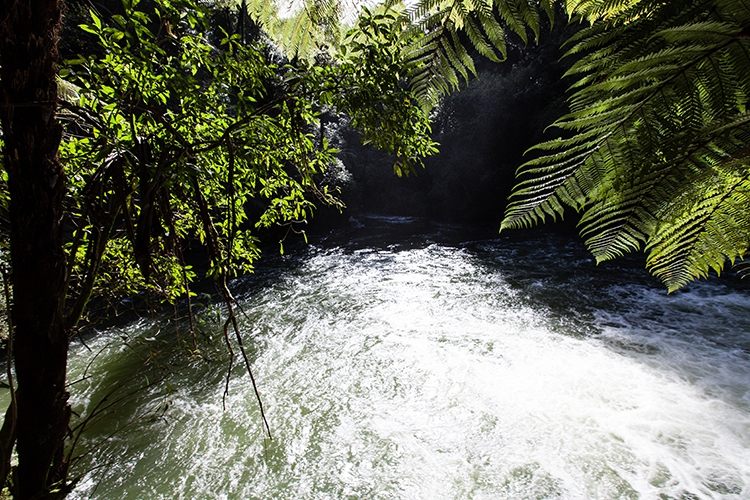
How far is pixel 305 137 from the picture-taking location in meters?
2.41

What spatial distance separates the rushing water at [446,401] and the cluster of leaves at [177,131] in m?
0.88

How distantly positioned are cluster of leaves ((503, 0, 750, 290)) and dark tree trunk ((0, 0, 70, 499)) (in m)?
1.96

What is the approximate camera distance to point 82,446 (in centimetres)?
347

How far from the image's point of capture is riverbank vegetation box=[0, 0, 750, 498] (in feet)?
2.14

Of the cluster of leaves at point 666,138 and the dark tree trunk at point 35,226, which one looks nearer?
the cluster of leaves at point 666,138

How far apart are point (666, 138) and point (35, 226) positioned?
230 centimetres

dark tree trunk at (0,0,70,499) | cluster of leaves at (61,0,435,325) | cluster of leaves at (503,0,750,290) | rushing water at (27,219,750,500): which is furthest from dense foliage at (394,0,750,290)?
rushing water at (27,219,750,500)

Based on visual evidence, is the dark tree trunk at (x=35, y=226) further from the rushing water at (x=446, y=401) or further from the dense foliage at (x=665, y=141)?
the dense foliage at (x=665, y=141)

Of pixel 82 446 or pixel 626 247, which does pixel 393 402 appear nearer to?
pixel 82 446

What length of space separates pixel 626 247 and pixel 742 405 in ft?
16.6

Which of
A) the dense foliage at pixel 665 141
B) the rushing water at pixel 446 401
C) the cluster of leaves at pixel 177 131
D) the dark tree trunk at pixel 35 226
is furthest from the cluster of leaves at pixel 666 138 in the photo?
the rushing water at pixel 446 401

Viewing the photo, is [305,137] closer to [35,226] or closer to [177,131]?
[177,131]

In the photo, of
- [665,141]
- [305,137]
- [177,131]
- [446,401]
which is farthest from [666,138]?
[446,401]

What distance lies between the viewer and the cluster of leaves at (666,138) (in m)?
0.60
